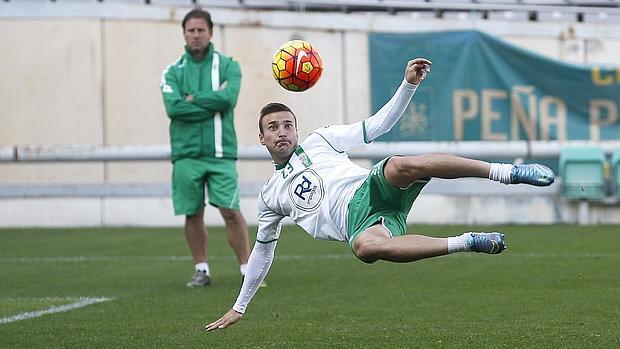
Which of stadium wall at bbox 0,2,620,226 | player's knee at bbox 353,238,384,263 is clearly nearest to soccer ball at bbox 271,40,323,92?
player's knee at bbox 353,238,384,263

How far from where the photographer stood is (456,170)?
6.22 m

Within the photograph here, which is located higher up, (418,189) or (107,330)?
(418,189)

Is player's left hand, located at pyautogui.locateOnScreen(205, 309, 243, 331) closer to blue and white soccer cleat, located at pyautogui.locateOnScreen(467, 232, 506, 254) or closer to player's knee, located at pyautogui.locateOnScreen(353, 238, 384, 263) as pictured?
player's knee, located at pyautogui.locateOnScreen(353, 238, 384, 263)

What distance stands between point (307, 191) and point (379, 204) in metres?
0.48

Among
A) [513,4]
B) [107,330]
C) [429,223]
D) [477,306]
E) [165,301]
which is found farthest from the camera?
[513,4]

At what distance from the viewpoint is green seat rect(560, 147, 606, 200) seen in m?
15.7

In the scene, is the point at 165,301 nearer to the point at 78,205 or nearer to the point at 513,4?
the point at 78,205

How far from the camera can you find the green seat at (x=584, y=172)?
15.7 metres

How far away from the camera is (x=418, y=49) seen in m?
18.8

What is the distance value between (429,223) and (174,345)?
31.6 ft

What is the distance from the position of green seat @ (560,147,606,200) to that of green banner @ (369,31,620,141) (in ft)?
9.32

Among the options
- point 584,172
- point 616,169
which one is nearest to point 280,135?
point 584,172

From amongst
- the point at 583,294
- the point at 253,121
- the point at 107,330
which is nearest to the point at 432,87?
the point at 253,121

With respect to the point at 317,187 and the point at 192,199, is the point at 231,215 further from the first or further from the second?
the point at 317,187
